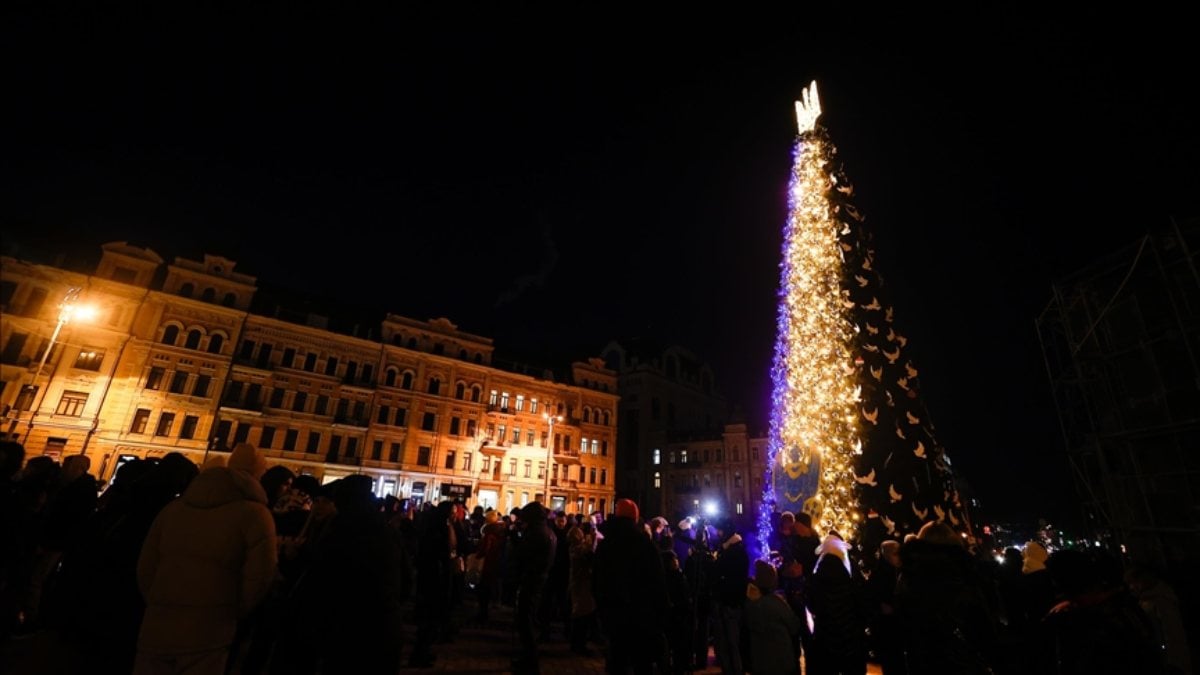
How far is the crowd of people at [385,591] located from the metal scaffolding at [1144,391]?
→ 7.94 metres

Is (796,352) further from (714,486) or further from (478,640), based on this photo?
(714,486)

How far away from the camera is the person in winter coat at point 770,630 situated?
17.2 feet

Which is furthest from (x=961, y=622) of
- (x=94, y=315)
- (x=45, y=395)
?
(x=94, y=315)

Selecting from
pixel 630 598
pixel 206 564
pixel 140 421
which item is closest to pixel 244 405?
pixel 140 421

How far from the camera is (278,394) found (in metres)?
35.0

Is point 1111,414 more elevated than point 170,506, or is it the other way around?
point 1111,414

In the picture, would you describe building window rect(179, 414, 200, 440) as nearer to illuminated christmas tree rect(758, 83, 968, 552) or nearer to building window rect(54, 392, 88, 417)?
building window rect(54, 392, 88, 417)

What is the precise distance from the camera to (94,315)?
29.4m

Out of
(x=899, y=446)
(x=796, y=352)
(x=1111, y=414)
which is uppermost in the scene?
(x=796, y=352)

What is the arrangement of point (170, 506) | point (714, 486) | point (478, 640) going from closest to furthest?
point (170, 506)
point (478, 640)
point (714, 486)

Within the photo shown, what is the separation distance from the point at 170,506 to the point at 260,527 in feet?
1.97

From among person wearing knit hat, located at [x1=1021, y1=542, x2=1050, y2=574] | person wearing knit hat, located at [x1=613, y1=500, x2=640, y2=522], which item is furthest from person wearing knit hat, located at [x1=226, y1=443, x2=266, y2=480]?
person wearing knit hat, located at [x1=1021, y1=542, x2=1050, y2=574]

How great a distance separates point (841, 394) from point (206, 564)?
1109 cm

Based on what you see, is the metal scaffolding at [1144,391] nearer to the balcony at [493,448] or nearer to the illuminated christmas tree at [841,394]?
the illuminated christmas tree at [841,394]
